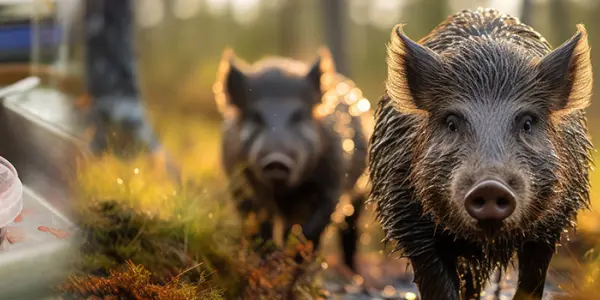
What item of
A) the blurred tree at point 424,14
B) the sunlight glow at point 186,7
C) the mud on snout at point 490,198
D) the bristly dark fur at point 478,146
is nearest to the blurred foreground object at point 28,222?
the bristly dark fur at point 478,146

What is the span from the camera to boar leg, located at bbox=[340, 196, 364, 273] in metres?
8.79

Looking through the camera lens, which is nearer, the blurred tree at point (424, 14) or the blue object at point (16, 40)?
the blue object at point (16, 40)

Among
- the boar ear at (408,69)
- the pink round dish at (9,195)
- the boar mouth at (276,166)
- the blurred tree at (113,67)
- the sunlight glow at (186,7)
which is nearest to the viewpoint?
the pink round dish at (9,195)

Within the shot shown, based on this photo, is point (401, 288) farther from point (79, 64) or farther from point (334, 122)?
point (79, 64)

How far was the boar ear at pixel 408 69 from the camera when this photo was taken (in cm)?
445

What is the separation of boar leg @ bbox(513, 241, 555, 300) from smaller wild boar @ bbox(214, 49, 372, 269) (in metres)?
2.86

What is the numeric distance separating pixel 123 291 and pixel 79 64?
7.74 metres

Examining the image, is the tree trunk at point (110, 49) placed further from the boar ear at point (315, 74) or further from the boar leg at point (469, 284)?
the boar leg at point (469, 284)

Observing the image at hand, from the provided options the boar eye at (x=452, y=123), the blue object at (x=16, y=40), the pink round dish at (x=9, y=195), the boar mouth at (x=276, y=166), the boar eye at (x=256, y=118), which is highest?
the blue object at (x=16, y=40)

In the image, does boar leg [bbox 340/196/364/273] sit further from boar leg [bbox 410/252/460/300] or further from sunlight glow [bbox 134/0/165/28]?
sunlight glow [bbox 134/0/165/28]

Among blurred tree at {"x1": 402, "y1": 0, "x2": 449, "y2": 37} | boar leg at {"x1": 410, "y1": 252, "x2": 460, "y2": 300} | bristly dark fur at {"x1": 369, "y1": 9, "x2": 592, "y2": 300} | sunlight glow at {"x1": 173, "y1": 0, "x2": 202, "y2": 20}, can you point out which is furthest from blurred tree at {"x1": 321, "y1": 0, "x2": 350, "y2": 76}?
sunlight glow at {"x1": 173, "y1": 0, "x2": 202, "y2": 20}

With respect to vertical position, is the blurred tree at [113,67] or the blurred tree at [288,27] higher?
the blurred tree at [288,27]

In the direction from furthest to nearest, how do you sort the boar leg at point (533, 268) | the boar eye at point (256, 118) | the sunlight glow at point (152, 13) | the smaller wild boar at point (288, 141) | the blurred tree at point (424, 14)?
1. the sunlight glow at point (152, 13)
2. the blurred tree at point (424, 14)
3. the boar eye at point (256, 118)
4. the smaller wild boar at point (288, 141)
5. the boar leg at point (533, 268)

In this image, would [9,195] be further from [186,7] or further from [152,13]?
[186,7]
